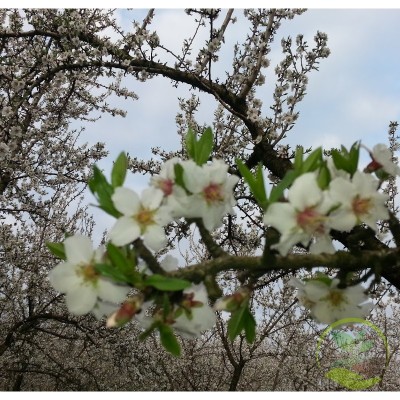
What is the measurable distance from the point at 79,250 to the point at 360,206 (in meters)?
0.42

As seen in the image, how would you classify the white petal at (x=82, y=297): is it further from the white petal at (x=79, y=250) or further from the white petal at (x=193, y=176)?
the white petal at (x=193, y=176)

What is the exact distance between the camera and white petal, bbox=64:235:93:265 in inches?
29.4

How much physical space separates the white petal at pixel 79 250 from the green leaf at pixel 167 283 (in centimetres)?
11

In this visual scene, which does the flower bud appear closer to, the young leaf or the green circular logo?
the young leaf

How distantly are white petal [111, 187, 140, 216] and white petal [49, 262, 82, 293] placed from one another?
11 centimetres

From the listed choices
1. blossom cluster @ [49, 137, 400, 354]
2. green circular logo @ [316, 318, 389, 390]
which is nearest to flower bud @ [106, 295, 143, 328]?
blossom cluster @ [49, 137, 400, 354]

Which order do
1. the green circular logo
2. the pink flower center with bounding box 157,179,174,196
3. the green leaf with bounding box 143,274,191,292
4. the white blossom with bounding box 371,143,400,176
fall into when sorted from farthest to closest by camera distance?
the green circular logo, the white blossom with bounding box 371,143,400,176, the pink flower center with bounding box 157,179,174,196, the green leaf with bounding box 143,274,191,292

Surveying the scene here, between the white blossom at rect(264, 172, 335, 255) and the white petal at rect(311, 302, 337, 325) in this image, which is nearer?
the white blossom at rect(264, 172, 335, 255)

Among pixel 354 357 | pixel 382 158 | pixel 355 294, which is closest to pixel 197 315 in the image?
pixel 355 294

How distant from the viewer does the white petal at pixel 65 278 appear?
2.44ft

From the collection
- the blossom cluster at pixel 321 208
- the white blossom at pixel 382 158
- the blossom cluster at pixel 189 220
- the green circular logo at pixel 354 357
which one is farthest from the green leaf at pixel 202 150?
the green circular logo at pixel 354 357
